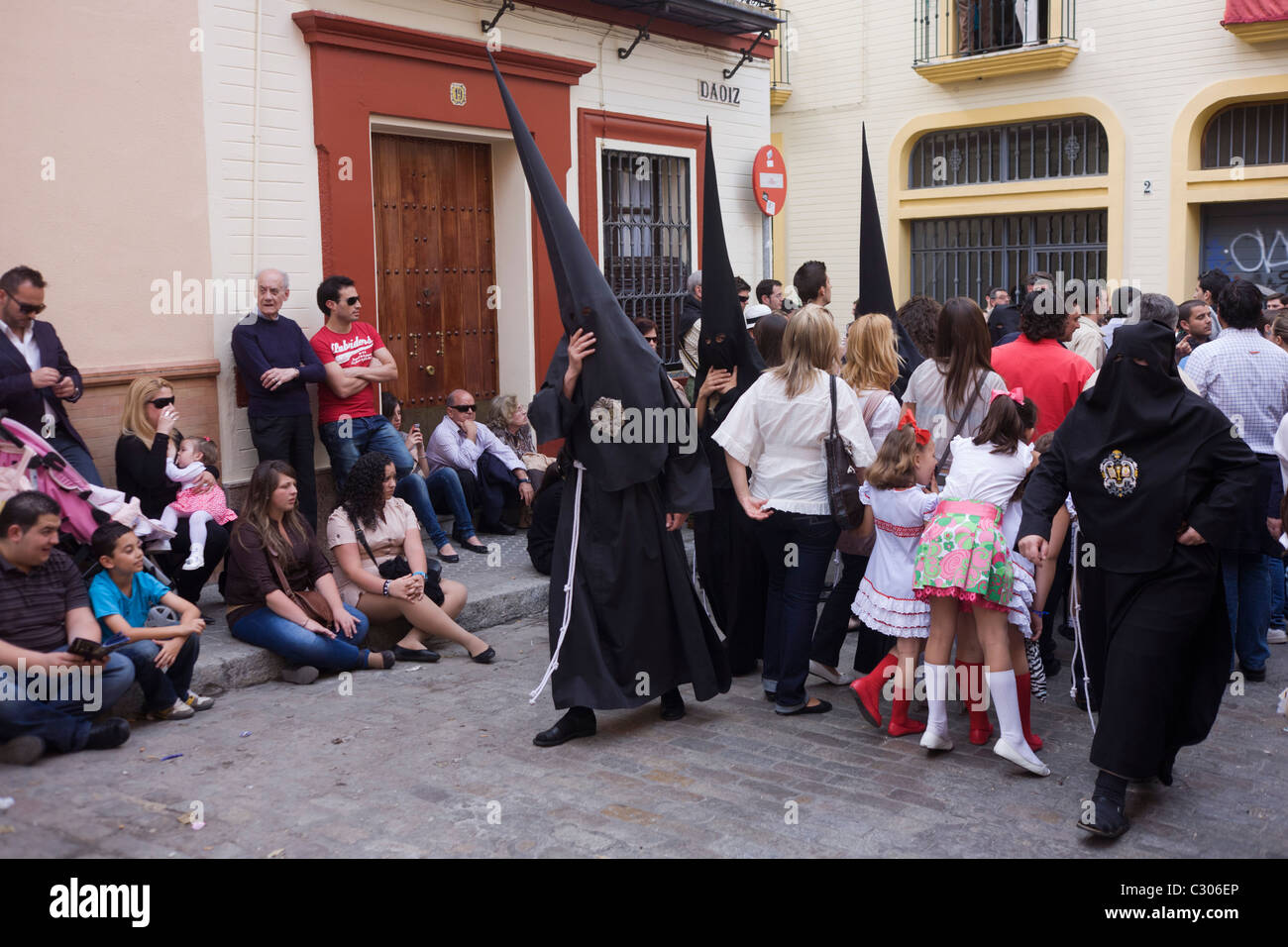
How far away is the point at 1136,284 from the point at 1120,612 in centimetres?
1451

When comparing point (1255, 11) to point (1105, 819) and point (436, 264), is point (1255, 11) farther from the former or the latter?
point (1105, 819)

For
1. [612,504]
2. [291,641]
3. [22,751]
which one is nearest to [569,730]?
[612,504]

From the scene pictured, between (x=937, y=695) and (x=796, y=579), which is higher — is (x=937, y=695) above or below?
below

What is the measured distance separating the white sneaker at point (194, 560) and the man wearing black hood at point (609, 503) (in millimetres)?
2291

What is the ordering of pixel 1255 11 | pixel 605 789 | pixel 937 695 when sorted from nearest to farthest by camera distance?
1. pixel 605 789
2. pixel 937 695
3. pixel 1255 11

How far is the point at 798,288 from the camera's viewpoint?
7.82 m

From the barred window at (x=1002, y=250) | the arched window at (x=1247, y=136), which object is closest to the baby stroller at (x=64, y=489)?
the barred window at (x=1002, y=250)

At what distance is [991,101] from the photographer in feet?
62.8

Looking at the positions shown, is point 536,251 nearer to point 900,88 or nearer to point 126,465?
point 126,465

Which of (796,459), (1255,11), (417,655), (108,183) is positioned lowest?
(417,655)

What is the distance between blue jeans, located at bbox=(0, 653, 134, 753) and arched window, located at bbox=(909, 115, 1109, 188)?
16326 mm

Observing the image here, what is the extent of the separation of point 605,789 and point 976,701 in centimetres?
170

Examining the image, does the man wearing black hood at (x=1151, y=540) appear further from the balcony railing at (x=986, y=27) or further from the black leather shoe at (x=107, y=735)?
the balcony railing at (x=986, y=27)

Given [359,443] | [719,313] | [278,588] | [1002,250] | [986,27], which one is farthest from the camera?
[1002,250]
